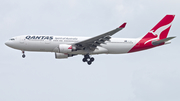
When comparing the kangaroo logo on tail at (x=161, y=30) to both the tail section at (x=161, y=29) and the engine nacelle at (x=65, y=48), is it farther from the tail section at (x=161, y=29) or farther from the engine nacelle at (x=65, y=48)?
the engine nacelle at (x=65, y=48)

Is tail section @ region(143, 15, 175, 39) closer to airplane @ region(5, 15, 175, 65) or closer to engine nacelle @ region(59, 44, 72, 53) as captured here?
airplane @ region(5, 15, 175, 65)

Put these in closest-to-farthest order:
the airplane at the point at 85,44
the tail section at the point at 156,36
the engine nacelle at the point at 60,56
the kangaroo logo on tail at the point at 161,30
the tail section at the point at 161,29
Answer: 1. the airplane at the point at 85,44
2. the tail section at the point at 156,36
3. the engine nacelle at the point at 60,56
4. the kangaroo logo on tail at the point at 161,30
5. the tail section at the point at 161,29

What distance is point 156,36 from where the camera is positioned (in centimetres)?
5412

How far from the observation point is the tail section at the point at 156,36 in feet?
171

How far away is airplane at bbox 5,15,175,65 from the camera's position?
158 feet

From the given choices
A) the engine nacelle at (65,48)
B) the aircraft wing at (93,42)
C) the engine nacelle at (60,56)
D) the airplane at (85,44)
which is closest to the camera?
the aircraft wing at (93,42)

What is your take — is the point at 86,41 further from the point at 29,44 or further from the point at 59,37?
the point at 29,44

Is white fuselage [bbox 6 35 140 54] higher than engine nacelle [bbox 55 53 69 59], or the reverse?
white fuselage [bbox 6 35 140 54]

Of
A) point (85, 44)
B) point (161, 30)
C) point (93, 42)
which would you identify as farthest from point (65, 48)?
point (161, 30)

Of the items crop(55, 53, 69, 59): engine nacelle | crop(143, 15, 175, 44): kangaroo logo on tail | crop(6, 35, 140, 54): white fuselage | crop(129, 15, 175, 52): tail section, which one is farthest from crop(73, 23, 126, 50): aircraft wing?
crop(143, 15, 175, 44): kangaroo logo on tail

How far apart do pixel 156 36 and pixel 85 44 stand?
40.6ft

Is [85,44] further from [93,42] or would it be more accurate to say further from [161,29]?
[161,29]

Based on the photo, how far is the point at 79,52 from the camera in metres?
49.8

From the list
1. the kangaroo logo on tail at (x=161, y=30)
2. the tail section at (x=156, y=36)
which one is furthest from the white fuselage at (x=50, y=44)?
the kangaroo logo on tail at (x=161, y=30)
